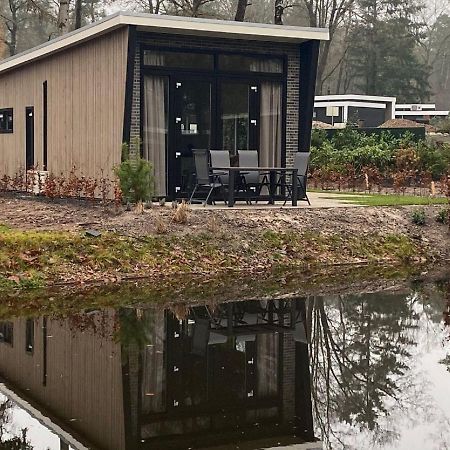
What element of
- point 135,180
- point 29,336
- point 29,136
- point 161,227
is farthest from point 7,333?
point 29,136

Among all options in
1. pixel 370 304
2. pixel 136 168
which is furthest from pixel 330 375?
pixel 136 168

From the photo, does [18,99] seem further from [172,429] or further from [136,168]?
[172,429]

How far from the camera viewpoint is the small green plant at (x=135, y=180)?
1387 centimetres

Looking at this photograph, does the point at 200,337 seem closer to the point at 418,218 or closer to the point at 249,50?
the point at 418,218

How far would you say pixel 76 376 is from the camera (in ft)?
22.5

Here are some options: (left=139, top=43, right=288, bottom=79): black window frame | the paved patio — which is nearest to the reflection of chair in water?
the paved patio

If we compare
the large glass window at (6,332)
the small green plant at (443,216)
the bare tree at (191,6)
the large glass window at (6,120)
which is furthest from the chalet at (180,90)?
the bare tree at (191,6)

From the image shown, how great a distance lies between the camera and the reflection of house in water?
18.4ft

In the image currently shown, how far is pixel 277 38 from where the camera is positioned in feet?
51.9

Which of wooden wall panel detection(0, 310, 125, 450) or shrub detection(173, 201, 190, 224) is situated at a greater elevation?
shrub detection(173, 201, 190, 224)

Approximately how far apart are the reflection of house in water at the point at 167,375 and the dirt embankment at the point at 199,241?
2284 millimetres

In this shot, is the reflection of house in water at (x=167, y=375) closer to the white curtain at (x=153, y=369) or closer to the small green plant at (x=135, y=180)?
the white curtain at (x=153, y=369)

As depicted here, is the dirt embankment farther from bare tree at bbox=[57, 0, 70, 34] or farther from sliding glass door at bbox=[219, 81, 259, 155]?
bare tree at bbox=[57, 0, 70, 34]

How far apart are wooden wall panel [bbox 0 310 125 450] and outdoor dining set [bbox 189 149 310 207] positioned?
6160 mm
